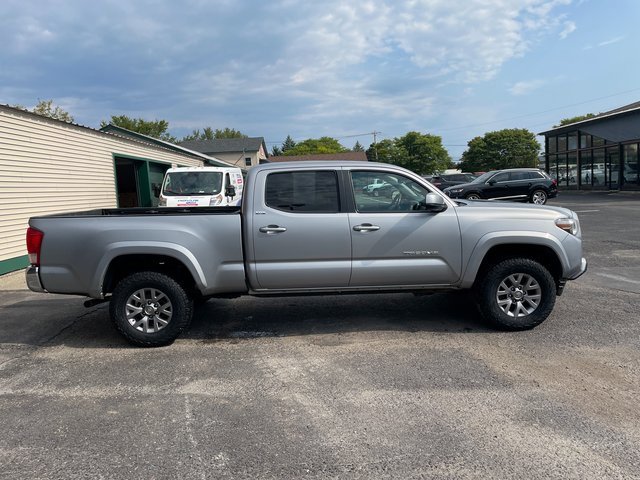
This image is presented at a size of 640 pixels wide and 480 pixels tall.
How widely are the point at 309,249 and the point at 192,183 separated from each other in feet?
30.6

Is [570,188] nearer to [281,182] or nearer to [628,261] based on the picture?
[628,261]

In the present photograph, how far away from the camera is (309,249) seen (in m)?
5.05

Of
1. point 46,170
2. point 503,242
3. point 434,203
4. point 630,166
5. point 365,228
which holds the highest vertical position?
point 46,170

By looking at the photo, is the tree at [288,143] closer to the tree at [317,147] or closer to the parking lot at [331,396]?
the tree at [317,147]

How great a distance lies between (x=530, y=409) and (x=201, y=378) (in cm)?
268

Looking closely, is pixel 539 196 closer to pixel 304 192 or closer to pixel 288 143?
pixel 304 192

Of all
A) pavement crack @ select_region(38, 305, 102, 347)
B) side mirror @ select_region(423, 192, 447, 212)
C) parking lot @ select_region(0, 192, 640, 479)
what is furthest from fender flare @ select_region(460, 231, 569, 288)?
pavement crack @ select_region(38, 305, 102, 347)

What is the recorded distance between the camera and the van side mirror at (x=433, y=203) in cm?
501

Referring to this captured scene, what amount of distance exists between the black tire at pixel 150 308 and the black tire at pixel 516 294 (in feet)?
10.4

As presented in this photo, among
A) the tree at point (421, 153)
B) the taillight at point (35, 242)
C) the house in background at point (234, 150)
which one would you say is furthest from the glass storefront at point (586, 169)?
the tree at point (421, 153)

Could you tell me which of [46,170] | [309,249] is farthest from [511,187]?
[309,249]

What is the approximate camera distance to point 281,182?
526 cm

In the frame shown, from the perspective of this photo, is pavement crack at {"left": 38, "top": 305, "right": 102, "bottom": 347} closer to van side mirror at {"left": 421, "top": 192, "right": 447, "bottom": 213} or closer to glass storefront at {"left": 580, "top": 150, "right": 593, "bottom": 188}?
van side mirror at {"left": 421, "top": 192, "right": 447, "bottom": 213}

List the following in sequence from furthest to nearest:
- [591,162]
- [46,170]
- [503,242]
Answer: [591,162] < [46,170] < [503,242]
